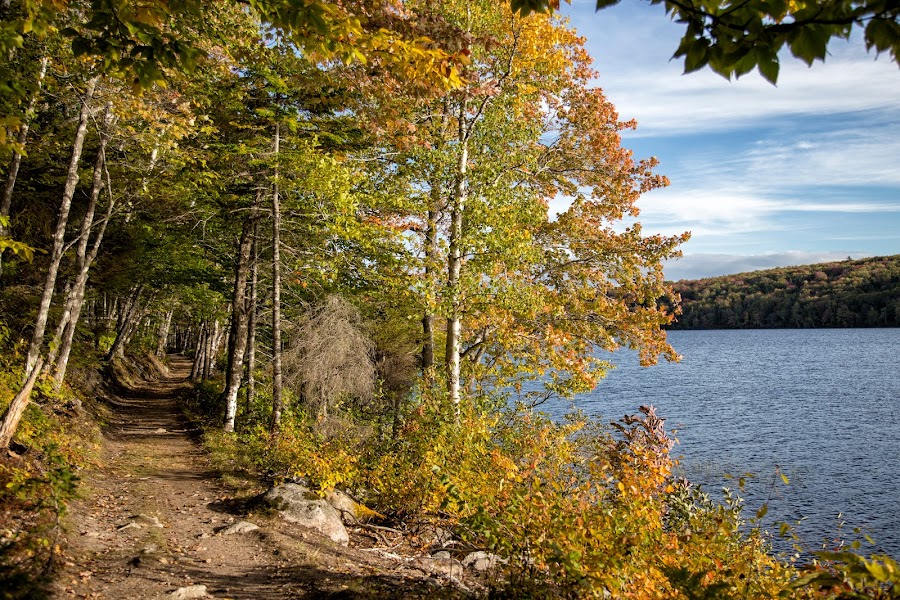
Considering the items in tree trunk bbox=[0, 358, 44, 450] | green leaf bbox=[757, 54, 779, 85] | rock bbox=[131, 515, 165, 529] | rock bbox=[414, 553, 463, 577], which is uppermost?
green leaf bbox=[757, 54, 779, 85]

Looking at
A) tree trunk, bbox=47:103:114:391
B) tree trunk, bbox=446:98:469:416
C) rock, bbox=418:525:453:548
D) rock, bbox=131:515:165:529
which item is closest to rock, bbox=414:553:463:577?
rock, bbox=418:525:453:548

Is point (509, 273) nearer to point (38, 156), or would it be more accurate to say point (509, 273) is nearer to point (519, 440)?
point (519, 440)

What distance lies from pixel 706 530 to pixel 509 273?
8.44m

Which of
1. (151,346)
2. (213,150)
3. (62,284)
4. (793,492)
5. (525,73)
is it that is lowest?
(793,492)

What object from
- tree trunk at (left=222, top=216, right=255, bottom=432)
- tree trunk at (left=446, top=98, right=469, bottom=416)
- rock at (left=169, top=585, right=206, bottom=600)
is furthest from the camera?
tree trunk at (left=222, top=216, right=255, bottom=432)

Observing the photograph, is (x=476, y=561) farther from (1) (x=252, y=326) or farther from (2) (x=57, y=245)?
(1) (x=252, y=326)

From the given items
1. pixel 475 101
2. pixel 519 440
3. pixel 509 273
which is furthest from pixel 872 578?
pixel 475 101

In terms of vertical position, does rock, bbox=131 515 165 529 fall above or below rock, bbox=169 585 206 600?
below

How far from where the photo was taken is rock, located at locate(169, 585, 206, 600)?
5.19m

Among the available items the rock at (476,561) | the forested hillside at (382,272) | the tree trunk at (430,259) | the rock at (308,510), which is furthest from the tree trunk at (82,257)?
the rock at (476,561)

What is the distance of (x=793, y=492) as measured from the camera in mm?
21516

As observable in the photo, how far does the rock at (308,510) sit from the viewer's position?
777 centimetres

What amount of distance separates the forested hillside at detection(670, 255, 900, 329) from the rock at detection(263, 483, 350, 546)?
506 ft

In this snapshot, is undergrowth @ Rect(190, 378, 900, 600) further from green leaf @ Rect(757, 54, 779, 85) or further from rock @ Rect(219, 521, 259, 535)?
green leaf @ Rect(757, 54, 779, 85)
